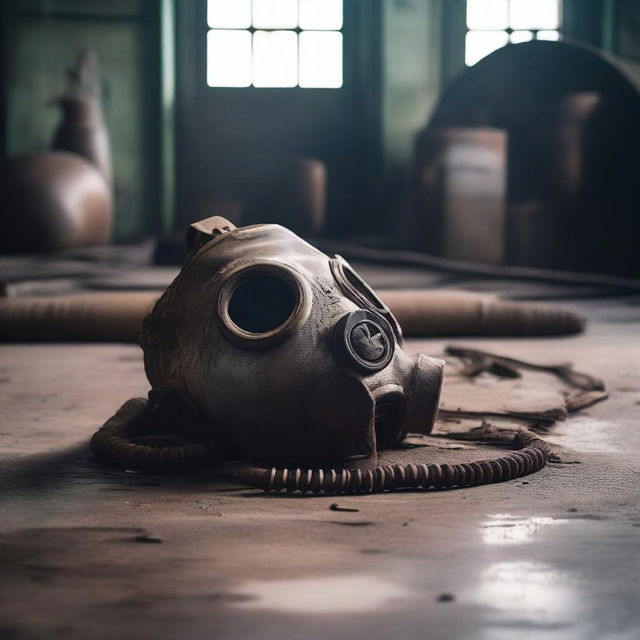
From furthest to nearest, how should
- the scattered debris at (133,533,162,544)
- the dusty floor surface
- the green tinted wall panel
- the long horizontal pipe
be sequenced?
1. the green tinted wall panel
2. the long horizontal pipe
3. the scattered debris at (133,533,162,544)
4. the dusty floor surface

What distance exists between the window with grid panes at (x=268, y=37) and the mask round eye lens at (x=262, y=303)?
9.88 metres

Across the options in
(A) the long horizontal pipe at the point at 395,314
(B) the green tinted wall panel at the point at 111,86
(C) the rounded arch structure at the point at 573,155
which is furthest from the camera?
(B) the green tinted wall panel at the point at 111,86

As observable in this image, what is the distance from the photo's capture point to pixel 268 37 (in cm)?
1188

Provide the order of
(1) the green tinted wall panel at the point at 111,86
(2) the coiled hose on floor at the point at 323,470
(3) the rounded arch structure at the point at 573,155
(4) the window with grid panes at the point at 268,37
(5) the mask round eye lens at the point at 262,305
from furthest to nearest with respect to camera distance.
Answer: (4) the window with grid panes at the point at 268,37
(1) the green tinted wall panel at the point at 111,86
(3) the rounded arch structure at the point at 573,155
(5) the mask round eye lens at the point at 262,305
(2) the coiled hose on floor at the point at 323,470

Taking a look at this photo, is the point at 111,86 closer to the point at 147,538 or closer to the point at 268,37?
the point at 268,37

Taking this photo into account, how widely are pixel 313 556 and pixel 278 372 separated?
0.51 m

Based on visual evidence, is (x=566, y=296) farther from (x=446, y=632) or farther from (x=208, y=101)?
(x=208, y=101)

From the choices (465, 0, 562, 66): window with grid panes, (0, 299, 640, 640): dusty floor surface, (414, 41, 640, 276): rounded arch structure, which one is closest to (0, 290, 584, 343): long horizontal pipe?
(0, 299, 640, 640): dusty floor surface

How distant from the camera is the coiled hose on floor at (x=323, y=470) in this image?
213cm

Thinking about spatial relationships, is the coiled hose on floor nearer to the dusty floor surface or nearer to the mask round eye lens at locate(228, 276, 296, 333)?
the dusty floor surface

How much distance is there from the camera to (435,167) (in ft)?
28.5

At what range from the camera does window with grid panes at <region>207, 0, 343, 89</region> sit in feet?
38.9

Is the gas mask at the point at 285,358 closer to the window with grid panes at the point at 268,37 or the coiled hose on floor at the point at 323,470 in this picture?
the coiled hose on floor at the point at 323,470

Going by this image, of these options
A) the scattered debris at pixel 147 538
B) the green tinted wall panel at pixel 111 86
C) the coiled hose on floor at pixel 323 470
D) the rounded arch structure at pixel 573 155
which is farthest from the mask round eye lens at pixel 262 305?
the green tinted wall panel at pixel 111 86
